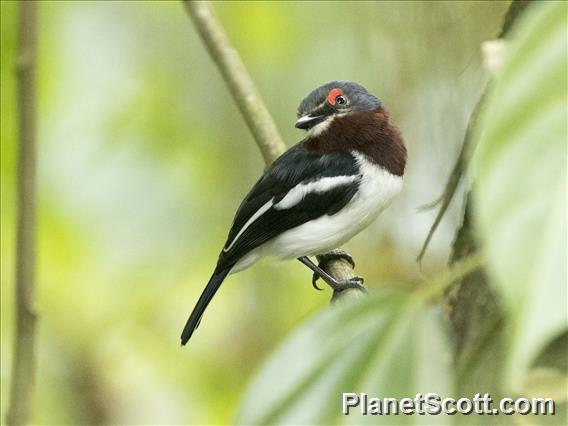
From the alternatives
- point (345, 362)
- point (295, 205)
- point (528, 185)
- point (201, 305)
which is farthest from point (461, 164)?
point (201, 305)

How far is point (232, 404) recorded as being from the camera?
11.2 ft

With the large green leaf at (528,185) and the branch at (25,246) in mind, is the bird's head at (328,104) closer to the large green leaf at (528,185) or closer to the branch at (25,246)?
the branch at (25,246)

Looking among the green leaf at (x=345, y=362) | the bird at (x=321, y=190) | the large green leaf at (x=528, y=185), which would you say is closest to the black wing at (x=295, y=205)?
the bird at (x=321, y=190)

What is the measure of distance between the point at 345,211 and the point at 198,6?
0.66m

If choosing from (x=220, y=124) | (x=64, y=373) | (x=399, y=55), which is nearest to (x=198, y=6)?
(x=399, y=55)

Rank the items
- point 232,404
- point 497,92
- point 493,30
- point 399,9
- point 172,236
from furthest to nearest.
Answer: point 172,236 → point 232,404 → point 399,9 → point 493,30 → point 497,92

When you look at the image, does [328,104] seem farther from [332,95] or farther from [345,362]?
[345,362]

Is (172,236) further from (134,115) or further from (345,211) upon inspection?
(345,211)

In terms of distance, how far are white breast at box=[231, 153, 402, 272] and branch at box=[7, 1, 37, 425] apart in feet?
3.33

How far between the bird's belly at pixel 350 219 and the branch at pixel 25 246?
1014 mm

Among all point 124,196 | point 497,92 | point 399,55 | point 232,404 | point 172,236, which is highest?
point 497,92

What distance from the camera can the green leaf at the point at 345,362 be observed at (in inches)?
30.5

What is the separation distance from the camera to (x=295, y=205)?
2381 mm

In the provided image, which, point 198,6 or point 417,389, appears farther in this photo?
point 198,6
